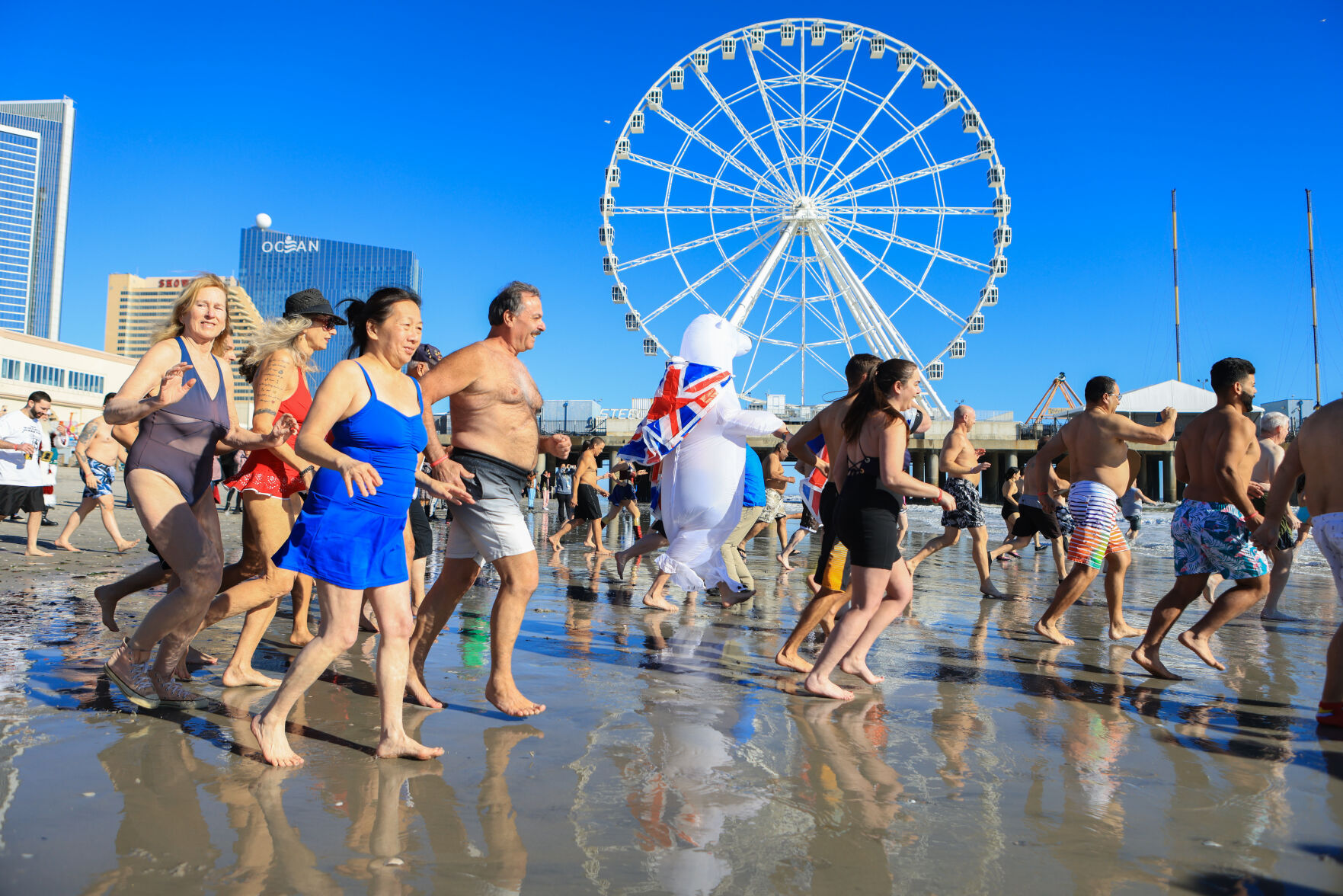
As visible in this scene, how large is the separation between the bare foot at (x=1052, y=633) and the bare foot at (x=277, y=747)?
431 centimetres

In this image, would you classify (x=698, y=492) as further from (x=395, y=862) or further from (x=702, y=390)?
(x=395, y=862)

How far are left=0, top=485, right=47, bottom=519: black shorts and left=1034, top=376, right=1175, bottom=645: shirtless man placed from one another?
9.07 m

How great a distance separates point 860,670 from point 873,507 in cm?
83

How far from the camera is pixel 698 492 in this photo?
549cm

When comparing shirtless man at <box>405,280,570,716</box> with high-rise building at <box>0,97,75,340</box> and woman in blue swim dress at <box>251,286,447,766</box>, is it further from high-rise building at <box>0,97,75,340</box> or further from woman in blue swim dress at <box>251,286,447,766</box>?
high-rise building at <box>0,97,75,340</box>

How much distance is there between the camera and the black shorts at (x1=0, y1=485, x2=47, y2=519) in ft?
29.9

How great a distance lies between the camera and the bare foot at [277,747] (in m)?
2.81

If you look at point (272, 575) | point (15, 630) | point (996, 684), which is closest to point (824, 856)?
point (996, 684)

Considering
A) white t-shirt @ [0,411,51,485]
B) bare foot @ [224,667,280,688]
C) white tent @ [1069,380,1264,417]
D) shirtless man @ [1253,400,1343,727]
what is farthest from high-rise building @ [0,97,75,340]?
shirtless man @ [1253,400,1343,727]

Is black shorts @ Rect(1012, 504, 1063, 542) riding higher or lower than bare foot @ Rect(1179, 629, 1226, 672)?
higher

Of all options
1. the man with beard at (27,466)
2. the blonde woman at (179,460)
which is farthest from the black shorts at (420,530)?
the man with beard at (27,466)

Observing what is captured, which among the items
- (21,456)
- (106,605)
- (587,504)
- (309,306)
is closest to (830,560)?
(309,306)

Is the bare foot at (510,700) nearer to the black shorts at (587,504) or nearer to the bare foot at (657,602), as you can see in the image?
the bare foot at (657,602)

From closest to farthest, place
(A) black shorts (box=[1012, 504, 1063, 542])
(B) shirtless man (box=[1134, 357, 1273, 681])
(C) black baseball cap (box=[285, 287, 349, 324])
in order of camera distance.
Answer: (C) black baseball cap (box=[285, 287, 349, 324]) < (B) shirtless man (box=[1134, 357, 1273, 681]) < (A) black shorts (box=[1012, 504, 1063, 542])
